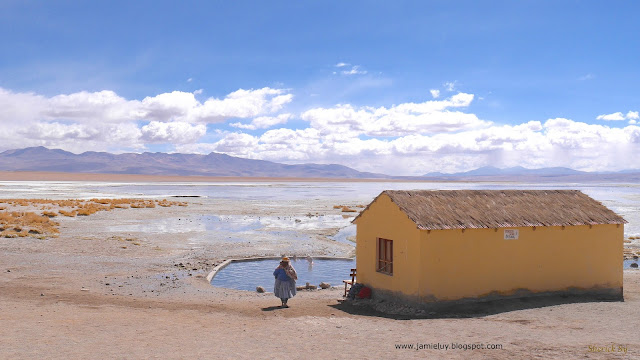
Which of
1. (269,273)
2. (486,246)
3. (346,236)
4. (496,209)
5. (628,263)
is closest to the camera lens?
(486,246)

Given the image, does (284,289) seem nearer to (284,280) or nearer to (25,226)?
(284,280)

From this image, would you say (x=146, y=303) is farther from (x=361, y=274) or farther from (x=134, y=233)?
(x=134, y=233)

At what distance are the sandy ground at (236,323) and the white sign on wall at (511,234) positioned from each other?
67.9 inches

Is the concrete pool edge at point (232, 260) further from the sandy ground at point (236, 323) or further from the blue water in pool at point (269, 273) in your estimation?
the sandy ground at point (236, 323)

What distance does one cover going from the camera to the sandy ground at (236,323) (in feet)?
34.3

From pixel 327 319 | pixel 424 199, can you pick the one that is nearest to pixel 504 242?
pixel 424 199

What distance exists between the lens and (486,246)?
48.6 ft

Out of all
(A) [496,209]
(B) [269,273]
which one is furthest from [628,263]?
(B) [269,273]

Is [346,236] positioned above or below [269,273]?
above

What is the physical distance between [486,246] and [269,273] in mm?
10139

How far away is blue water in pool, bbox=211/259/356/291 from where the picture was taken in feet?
67.3

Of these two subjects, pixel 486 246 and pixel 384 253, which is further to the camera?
pixel 384 253

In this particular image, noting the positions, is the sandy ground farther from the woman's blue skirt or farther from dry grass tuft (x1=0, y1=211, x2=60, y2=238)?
dry grass tuft (x1=0, y1=211, x2=60, y2=238)

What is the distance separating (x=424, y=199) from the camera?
604 inches
